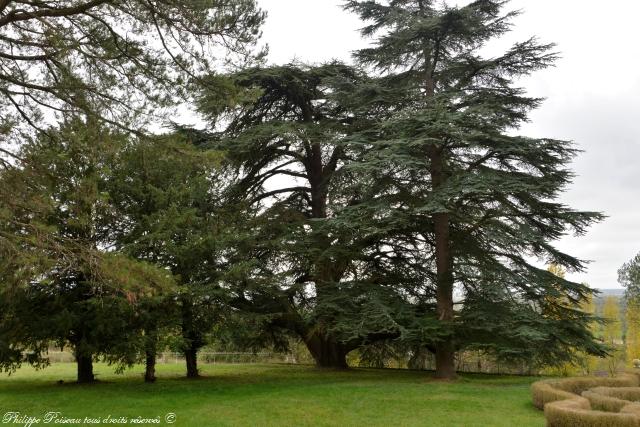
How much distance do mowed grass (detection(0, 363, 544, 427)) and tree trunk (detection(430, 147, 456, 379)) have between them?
0.64 metres

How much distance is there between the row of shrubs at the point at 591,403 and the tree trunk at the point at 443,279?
12.0 feet

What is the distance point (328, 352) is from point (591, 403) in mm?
12144

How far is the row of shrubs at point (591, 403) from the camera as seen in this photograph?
791 centimetres

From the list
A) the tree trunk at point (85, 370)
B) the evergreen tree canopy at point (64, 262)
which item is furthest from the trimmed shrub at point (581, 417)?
the tree trunk at point (85, 370)

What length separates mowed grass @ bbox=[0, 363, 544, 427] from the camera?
32.6 feet

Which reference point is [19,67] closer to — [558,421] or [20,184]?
[20,184]

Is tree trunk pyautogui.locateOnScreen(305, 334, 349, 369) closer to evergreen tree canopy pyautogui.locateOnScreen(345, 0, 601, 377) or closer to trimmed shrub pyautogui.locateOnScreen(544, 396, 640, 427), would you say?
evergreen tree canopy pyautogui.locateOnScreen(345, 0, 601, 377)

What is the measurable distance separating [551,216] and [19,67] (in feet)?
46.7

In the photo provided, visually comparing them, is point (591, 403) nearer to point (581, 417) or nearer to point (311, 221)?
point (581, 417)

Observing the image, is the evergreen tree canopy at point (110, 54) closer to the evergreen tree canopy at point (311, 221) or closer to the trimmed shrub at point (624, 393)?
the evergreen tree canopy at point (311, 221)

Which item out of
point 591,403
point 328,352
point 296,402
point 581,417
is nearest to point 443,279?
point 296,402

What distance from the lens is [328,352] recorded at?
20.6m

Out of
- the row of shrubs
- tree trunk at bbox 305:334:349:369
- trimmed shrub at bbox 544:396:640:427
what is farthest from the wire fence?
trimmed shrub at bbox 544:396:640:427

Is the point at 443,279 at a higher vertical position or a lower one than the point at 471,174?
lower
